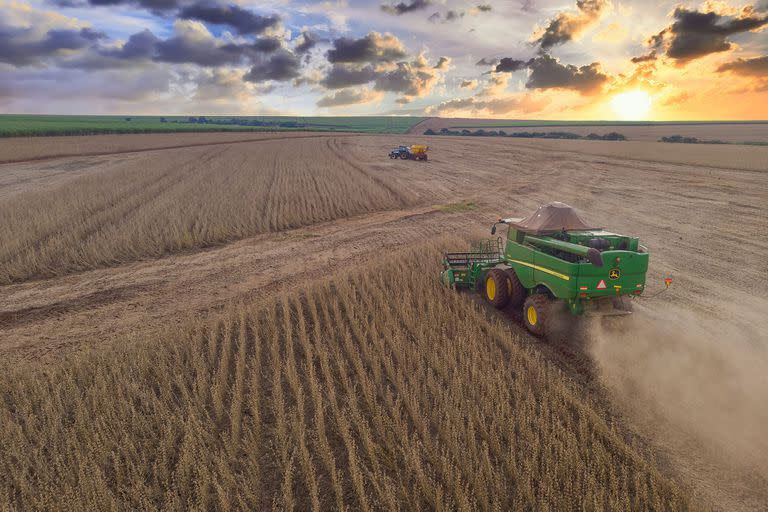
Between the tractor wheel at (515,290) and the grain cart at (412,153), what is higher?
the grain cart at (412,153)

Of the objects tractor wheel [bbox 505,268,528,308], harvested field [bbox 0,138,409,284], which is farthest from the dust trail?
harvested field [bbox 0,138,409,284]

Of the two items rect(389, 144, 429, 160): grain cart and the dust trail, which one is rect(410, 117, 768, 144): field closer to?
rect(389, 144, 429, 160): grain cart

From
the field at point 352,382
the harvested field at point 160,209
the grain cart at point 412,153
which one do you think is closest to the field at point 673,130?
the grain cart at point 412,153

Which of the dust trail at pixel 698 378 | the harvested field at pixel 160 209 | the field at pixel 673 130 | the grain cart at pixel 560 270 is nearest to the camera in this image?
the dust trail at pixel 698 378

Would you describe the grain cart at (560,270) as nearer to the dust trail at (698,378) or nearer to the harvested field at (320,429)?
the dust trail at (698,378)

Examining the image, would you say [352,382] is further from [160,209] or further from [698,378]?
[160,209]

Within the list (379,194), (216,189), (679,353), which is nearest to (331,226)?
(379,194)

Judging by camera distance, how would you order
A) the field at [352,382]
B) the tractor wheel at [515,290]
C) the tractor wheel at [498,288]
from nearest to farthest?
the field at [352,382] < the tractor wheel at [515,290] < the tractor wheel at [498,288]
